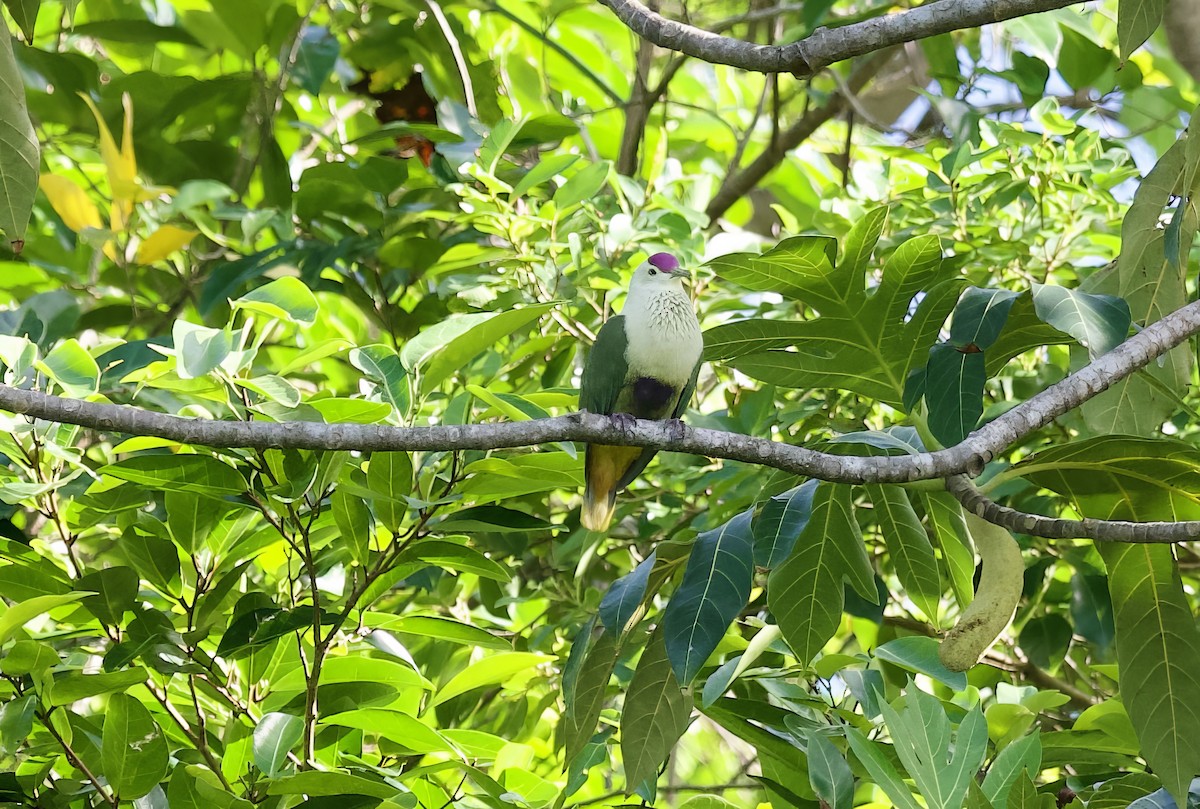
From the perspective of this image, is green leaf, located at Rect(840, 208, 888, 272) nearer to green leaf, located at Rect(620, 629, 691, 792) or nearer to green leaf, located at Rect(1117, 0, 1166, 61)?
green leaf, located at Rect(1117, 0, 1166, 61)

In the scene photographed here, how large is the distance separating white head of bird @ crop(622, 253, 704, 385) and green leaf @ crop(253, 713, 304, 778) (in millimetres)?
1155

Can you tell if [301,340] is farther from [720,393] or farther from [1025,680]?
[1025,680]

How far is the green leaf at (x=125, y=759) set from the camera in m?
1.78

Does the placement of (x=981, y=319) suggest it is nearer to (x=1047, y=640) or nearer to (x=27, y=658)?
(x=1047, y=640)

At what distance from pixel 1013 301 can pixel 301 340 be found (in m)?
2.26

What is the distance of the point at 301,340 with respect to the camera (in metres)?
3.41

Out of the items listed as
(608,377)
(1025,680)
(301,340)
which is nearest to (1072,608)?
(1025,680)

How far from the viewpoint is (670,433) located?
1.83m

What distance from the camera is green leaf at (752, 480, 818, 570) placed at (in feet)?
5.51

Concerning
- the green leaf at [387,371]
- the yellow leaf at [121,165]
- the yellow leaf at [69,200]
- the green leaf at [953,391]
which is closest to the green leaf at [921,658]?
the green leaf at [953,391]

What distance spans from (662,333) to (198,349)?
1170 mm

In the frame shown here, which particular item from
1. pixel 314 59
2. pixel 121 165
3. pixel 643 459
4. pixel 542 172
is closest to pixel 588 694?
pixel 643 459

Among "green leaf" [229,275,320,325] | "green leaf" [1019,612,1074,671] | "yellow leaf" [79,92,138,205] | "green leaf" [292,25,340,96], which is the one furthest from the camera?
"green leaf" [292,25,340,96]

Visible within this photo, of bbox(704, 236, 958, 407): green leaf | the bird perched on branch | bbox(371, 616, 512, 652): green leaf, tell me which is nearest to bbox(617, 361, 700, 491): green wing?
the bird perched on branch
